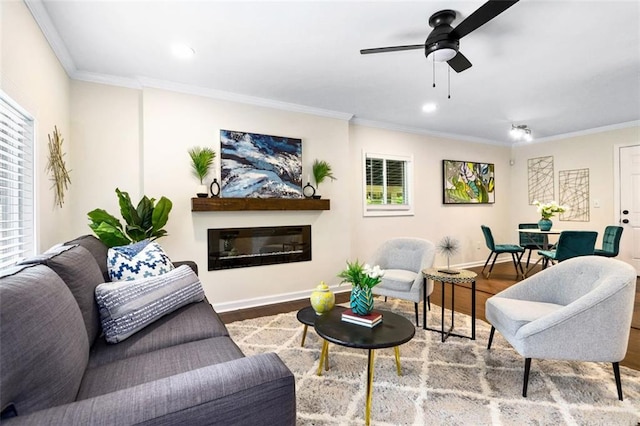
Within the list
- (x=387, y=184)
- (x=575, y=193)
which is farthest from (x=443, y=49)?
(x=575, y=193)

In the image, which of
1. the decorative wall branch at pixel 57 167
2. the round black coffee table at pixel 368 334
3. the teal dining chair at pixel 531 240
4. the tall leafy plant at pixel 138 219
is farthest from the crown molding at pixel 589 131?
the decorative wall branch at pixel 57 167

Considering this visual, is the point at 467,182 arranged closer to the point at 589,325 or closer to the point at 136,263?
the point at 589,325

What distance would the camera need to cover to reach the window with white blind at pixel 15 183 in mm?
1836

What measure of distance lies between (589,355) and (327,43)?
278 centimetres

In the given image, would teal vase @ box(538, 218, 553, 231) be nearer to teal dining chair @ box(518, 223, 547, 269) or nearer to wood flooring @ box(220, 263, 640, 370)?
teal dining chair @ box(518, 223, 547, 269)

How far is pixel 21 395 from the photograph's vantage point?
0.80m

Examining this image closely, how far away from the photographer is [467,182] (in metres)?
5.91

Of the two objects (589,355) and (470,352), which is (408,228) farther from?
(589,355)

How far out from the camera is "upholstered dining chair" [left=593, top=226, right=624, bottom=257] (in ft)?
14.3

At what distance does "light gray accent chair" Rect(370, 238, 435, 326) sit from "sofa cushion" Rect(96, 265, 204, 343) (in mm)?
1690

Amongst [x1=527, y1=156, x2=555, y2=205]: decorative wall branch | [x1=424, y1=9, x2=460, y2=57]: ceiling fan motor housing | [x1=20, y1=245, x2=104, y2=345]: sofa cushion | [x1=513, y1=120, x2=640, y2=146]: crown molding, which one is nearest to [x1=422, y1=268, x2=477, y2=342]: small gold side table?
[x1=424, y1=9, x2=460, y2=57]: ceiling fan motor housing

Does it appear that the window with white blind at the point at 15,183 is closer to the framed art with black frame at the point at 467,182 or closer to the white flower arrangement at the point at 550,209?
the framed art with black frame at the point at 467,182

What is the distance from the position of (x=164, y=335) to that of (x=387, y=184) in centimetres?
415

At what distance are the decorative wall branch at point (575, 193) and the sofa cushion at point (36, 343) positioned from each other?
709 centimetres
